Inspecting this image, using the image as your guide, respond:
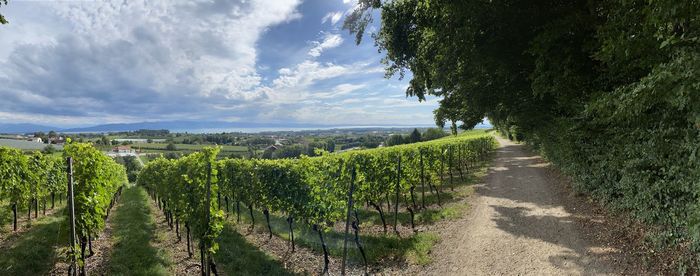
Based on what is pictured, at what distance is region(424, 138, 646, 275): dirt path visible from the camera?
690 cm

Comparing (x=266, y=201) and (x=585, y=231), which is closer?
(x=585, y=231)

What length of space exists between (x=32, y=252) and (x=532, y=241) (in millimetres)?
12721

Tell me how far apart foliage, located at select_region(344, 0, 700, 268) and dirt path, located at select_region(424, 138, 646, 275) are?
89 cm

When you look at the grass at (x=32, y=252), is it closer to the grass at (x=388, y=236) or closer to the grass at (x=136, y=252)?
the grass at (x=136, y=252)

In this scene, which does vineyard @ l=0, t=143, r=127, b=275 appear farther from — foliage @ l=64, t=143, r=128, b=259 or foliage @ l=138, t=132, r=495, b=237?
foliage @ l=138, t=132, r=495, b=237

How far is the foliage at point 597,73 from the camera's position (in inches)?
189

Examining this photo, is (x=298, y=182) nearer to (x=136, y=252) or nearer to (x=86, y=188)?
(x=136, y=252)

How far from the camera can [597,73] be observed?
877 cm

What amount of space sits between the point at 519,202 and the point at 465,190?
346 centimetres

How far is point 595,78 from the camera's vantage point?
8633 mm

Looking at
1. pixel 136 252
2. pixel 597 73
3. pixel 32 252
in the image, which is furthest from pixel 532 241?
pixel 32 252

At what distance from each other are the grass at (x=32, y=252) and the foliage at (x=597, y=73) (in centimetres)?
1117

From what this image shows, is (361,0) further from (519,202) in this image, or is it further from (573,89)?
(519,202)

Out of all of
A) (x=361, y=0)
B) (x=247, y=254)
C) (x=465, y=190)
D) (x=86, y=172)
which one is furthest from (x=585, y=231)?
(x=86, y=172)
